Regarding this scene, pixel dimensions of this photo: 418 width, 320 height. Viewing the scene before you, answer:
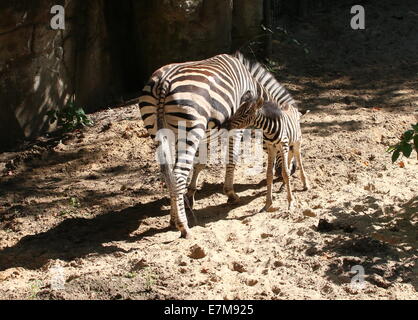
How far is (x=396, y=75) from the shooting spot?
12.4 m

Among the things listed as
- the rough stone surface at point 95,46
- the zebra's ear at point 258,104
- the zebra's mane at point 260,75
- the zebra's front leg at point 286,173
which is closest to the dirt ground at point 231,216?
the zebra's front leg at point 286,173

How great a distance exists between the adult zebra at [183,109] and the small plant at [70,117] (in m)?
2.98

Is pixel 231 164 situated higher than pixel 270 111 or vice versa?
pixel 270 111

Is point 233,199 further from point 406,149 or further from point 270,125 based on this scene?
point 406,149

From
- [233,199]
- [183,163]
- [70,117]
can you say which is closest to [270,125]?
[233,199]

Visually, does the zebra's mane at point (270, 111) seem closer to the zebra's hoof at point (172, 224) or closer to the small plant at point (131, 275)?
the zebra's hoof at point (172, 224)

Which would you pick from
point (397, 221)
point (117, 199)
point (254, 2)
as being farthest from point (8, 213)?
point (254, 2)

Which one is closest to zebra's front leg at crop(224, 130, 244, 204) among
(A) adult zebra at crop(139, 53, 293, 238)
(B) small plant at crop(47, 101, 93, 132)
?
(A) adult zebra at crop(139, 53, 293, 238)

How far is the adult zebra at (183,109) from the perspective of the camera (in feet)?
23.6

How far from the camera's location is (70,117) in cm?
1034

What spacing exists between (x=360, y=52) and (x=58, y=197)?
7.41m

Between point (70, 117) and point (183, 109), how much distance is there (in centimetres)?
372

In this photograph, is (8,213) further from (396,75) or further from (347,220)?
(396,75)

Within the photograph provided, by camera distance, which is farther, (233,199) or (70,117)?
(70,117)
